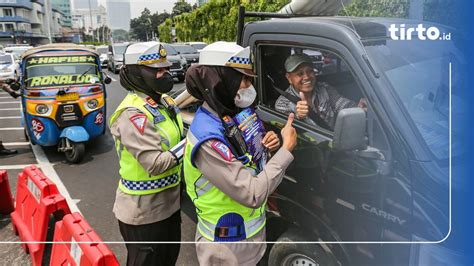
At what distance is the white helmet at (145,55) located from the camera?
1963 mm

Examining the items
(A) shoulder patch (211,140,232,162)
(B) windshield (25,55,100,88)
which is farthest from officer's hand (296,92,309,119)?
(B) windshield (25,55,100,88)

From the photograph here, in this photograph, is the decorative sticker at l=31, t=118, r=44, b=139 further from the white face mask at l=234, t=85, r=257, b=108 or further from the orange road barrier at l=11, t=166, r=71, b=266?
the white face mask at l=234, t=85, r=257, b=108

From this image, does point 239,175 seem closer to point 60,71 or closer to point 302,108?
point 302,108

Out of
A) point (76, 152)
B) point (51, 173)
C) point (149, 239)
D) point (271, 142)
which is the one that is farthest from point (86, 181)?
point (271, 142)

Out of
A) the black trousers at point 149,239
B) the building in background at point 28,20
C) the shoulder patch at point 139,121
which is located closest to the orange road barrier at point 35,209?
the black trousers at point 149,239

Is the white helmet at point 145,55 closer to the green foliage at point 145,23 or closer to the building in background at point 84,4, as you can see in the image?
the green foliage at point 145,23

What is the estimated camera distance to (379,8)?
1.17m

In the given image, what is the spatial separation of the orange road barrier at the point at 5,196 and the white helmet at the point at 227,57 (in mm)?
3173

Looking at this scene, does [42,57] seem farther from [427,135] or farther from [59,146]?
[427,135]

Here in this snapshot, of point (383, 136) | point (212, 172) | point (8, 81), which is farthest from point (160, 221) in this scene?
point (8, 81)

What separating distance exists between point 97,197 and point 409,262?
12.4 ft

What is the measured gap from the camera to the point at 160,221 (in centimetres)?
213

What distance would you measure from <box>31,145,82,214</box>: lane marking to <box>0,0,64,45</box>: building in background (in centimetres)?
245

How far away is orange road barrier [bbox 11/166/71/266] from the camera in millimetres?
2953
